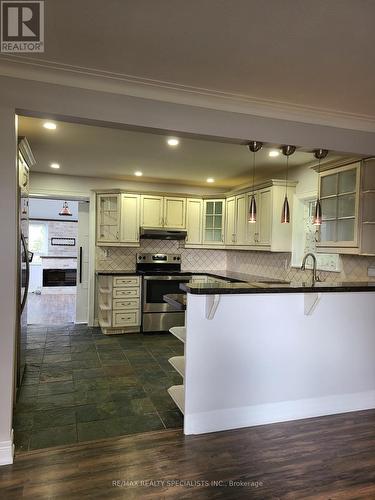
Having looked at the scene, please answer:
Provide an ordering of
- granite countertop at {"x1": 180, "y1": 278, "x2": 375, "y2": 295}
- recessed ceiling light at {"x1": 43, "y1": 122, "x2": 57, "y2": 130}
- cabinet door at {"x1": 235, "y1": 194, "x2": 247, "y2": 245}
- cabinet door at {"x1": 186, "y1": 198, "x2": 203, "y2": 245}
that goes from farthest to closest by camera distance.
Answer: cabinet door at {"x1": 186, "y1": 198, "x2": 203, "y2": 245} → cabinet door at {"x1": 235, "y1": 194, "x2": 247, "y2": 245} → recessed ceiling light at {"x1": 43, "y1": 122, "x2": 57, "y2": 130} → granite countertop at {"x1": 180, "y1": 278, "x2": 375, "y2": 295}

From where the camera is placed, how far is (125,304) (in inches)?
Result: 212

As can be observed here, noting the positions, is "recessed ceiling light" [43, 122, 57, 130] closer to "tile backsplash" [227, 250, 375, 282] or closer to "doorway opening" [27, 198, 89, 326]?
"tile backsplash" [227, 250, 375, 282]

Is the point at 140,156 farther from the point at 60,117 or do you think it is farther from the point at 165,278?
the point at 165,278

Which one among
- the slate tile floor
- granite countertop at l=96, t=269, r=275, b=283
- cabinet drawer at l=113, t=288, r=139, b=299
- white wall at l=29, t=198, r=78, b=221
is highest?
white wall at l=29, t=198, r=78, b=221

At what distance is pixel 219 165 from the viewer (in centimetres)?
457

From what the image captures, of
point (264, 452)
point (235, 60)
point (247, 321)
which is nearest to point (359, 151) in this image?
point (235, 60)

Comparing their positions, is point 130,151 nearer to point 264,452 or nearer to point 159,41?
point 159,41

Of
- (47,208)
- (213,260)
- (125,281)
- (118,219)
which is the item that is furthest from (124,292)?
(47,208)

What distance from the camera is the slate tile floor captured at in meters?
2.53

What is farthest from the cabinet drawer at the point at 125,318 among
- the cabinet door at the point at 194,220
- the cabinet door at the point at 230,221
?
the cabinet door at the point at 230,221

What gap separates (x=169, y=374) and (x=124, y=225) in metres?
2.73

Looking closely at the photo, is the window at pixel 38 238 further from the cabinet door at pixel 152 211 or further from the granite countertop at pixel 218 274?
the cabinet door at pixel 152 211

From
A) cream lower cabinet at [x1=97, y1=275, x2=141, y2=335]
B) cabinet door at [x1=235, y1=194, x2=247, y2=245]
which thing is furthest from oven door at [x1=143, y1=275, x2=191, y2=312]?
cabinet door at [x1=235, y1=194, x2=247, y2=245]

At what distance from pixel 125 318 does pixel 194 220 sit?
2.06 meters
